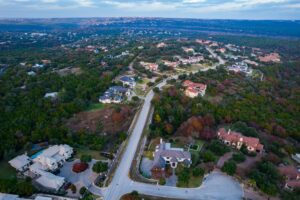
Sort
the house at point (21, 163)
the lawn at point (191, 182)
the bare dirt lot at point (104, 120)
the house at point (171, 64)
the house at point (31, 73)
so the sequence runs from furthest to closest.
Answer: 1. the house at point (171, 64)
2. the house at point (31, 73)
3. the bare dirt lot at point (104, 120)
4. the house at point (21, 163)
5. the lawn at point (191, 182)

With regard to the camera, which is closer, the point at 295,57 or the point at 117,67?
the point at 117,67

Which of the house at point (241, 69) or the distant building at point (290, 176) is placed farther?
the house at point (241, 69)

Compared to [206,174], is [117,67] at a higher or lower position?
higher

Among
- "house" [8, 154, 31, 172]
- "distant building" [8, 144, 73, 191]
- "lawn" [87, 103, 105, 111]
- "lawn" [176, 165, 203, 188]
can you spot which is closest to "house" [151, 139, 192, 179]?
"lawn" [176, 165, 203, 188]

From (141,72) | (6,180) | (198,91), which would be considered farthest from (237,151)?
(141,72)

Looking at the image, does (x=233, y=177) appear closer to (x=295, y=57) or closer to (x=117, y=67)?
(x=117, y=67)

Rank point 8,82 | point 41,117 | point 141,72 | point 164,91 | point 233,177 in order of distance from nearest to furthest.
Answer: point 233,177
point 41,117
point 164,91
point 8,82
point 141,72

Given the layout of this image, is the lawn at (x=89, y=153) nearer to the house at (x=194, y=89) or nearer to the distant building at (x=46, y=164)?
the distant building at (x=46, y=164)

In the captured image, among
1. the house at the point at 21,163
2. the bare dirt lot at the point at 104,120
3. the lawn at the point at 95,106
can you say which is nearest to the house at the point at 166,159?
the bare dirt lot at the point at 104,120
